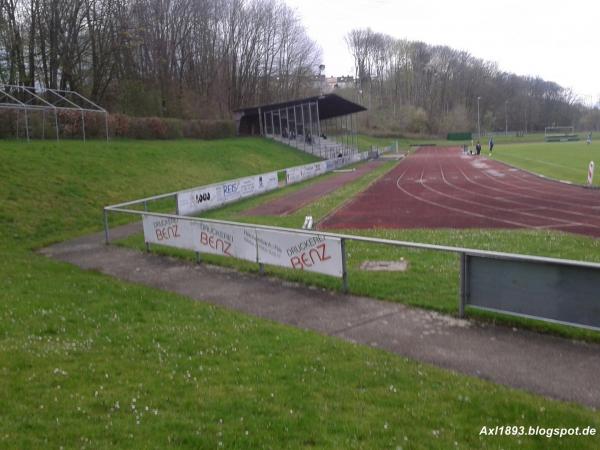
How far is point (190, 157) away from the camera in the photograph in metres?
33.1

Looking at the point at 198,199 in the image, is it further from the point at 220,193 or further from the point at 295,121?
the point at 295,121

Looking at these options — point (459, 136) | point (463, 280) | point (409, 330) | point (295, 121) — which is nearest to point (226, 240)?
point (409, 330)

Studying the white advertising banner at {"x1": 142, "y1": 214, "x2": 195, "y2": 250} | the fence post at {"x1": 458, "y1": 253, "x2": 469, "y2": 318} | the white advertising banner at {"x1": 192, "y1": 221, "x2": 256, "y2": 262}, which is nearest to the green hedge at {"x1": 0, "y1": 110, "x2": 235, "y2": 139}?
the white advertising banner at {"x1": 142, "y1": 214, "x2": 195, "y2": 250}

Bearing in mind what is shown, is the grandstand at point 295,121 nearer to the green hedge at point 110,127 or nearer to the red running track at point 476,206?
the green hedge at point 110,127

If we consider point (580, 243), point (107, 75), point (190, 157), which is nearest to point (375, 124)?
point (107, 75)

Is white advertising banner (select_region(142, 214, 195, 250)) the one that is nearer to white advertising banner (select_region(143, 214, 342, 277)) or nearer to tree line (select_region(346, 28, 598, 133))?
white advertising banner (select_region(143, 214, 342, 277))

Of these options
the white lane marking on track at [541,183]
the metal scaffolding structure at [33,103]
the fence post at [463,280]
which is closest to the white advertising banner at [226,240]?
the fence post at [463,280]

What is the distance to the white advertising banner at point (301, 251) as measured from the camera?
29.2 feet

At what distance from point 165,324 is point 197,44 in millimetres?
56293

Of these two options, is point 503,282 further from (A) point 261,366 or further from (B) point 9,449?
(B) point 9,449

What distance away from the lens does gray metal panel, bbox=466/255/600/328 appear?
636cm

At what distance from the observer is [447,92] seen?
127m

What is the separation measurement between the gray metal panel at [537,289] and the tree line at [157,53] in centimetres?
3626

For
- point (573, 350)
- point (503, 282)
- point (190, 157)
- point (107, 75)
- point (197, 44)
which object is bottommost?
point (573, 350)
